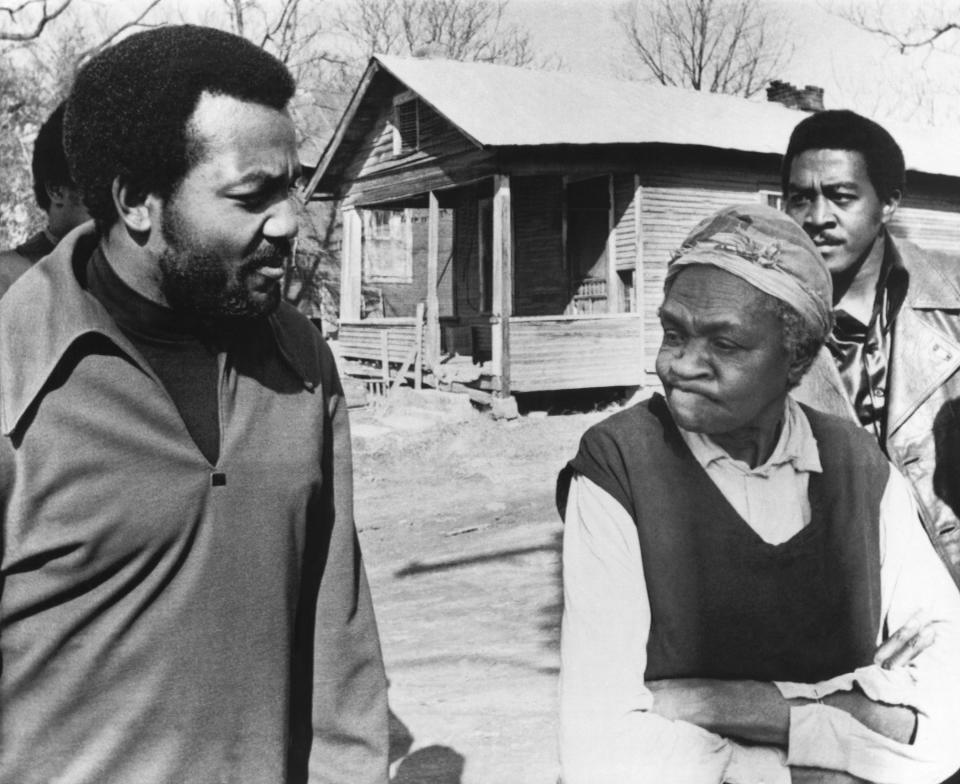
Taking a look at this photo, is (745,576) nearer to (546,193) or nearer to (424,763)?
(424,763)

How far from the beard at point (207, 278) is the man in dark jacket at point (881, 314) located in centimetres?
139

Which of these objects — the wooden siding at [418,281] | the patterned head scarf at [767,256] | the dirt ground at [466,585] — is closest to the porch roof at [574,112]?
the wooden siding at [418,281]

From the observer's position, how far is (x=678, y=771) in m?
1.68

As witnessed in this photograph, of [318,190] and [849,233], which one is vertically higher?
[318,190]

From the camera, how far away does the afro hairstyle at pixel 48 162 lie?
12.0ft

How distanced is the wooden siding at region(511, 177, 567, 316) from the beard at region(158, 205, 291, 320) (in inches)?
600

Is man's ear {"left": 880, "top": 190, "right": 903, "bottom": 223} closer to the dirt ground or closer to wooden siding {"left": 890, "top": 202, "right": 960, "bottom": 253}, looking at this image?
the dirt ground

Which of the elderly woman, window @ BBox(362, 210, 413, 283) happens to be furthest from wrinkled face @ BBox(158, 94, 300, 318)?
window @ BBox(362, 210, 413, 283)

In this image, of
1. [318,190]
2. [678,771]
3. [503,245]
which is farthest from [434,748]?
[318,190]

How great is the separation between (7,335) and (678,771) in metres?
1.38

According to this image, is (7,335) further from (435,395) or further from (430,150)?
(430,150)

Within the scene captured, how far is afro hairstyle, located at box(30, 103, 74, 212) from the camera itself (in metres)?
3.66

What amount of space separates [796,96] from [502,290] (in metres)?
11.5

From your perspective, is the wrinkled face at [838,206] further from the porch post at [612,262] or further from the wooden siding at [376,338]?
the wooden siding at [376,338]
